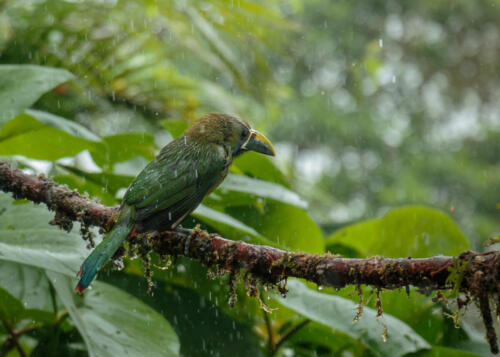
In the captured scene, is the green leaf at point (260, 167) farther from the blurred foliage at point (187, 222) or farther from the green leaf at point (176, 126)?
the green leaf at point (176, 126)

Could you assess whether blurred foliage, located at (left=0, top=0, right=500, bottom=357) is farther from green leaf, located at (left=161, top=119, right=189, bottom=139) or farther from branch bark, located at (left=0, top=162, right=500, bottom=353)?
branch bark, located at (left=0, top=162, right=500, bottom=353)

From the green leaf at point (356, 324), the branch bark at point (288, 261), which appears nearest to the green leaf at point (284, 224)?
the green leaf at point (356, 324)

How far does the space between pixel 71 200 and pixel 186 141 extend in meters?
0.70

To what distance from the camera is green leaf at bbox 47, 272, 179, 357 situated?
152cm

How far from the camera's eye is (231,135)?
7.53ft

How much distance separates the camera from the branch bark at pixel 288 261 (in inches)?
39.4

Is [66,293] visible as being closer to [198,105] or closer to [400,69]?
[198,105]

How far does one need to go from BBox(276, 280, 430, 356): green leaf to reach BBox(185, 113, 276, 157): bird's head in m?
0.67

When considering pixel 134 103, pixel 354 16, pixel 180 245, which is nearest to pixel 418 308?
pixel 180 245

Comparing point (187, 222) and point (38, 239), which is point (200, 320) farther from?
point (38, 239)

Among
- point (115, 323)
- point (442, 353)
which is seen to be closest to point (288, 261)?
point (115, 323)

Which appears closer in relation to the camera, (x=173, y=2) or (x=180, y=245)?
(x=180, y=245)

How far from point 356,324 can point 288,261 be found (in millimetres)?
568

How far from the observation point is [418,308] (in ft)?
6.64
